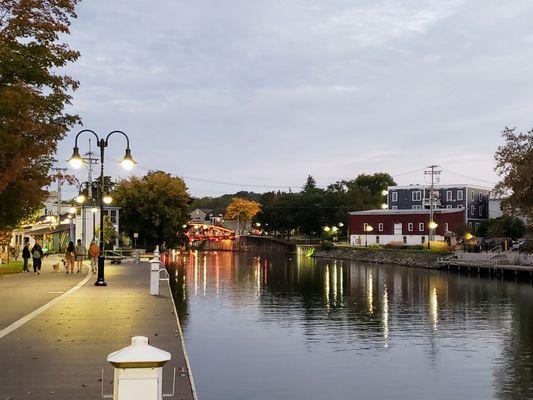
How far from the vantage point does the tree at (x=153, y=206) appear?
9494 centimetres

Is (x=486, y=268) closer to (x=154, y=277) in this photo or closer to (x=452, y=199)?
(x=452, y=199)

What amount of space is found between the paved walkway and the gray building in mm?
81984

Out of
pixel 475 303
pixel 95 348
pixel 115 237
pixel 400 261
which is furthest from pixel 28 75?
pixel 400 261

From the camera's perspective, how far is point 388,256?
93000 millimetres

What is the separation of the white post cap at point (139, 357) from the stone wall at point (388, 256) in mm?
77871

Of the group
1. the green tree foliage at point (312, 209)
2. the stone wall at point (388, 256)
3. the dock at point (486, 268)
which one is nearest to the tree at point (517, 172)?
the dock at point (486, 268)

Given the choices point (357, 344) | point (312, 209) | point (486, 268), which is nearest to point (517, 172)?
point (486, 268)

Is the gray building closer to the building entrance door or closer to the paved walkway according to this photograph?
the building entrance door

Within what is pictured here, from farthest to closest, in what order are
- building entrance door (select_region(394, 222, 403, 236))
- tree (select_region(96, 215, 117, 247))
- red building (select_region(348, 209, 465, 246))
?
1. building entrance door (select_region(394, 222, 403, 236))
2. red building (select_region(348, 209, 465, 246))
3. tree (select_region(96, 215, 117, 247))

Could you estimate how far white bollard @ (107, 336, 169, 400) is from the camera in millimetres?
6152

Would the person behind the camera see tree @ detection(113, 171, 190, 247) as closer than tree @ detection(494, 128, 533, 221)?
No

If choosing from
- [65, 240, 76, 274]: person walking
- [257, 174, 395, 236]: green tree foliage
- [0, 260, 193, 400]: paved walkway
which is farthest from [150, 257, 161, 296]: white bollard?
[257, 174, 395, 236]: green tree foliage

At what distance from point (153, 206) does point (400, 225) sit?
38414mm

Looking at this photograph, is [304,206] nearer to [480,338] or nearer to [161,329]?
[480,338]
